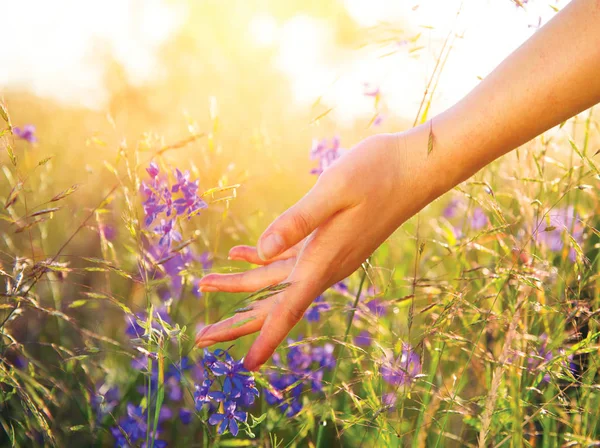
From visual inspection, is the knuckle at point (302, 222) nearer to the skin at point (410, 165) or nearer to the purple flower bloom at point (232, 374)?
the skin at point (410, 165)

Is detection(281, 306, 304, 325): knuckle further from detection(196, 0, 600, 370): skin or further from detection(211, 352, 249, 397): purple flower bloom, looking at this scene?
detection(211, 352, 249, 397): purple flower bloom

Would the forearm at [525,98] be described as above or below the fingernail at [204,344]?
above

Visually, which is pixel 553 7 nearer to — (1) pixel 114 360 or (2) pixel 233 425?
(2) pixel 233 425

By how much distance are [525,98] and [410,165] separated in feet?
1.05

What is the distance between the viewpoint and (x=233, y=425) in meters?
1.23

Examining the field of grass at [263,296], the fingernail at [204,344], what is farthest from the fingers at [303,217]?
the fingernail at [204,344]

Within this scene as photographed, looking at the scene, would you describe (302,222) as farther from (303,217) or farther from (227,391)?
(227,391)

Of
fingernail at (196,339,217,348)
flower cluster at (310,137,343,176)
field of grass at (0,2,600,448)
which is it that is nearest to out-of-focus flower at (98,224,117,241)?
field of grass at (0,2,600,448)

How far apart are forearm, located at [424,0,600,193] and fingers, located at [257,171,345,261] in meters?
0.28

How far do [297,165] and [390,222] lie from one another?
3.55 metres

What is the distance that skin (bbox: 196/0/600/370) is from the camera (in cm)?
132

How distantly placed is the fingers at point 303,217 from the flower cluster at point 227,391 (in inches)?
9.7

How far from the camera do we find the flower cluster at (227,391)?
1226mm

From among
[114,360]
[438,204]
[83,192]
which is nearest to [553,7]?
[114,360]
